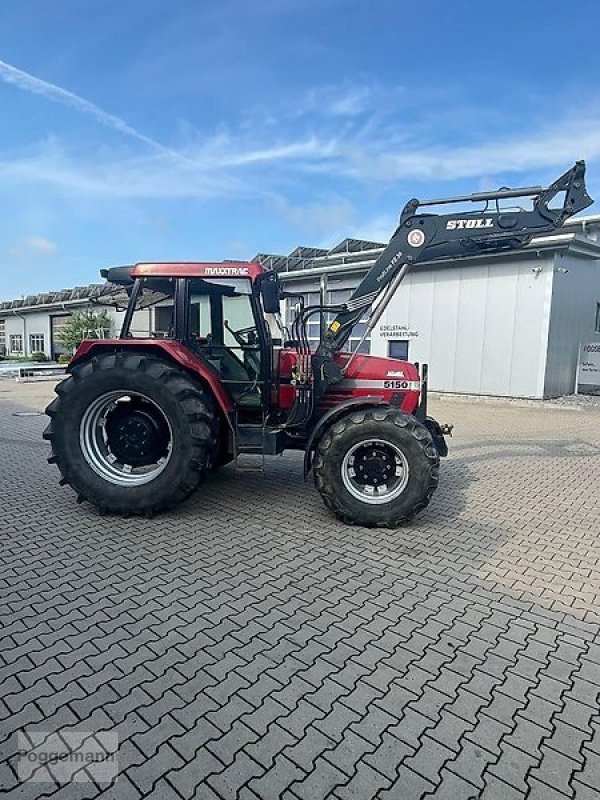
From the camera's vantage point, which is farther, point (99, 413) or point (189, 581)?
point (99, 413)

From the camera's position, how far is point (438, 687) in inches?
103

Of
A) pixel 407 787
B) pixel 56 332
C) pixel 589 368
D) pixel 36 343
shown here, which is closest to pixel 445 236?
pixel 407 787

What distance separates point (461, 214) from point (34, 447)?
23.9 ft

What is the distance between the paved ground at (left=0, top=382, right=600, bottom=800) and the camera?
83.0 inches

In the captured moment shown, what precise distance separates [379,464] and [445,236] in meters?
2.41

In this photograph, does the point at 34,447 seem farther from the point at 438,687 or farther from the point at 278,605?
the point at 438,687

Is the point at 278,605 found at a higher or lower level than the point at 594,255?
lower

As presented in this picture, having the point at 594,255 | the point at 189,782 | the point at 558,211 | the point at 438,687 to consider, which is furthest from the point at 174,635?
the point at 594,255

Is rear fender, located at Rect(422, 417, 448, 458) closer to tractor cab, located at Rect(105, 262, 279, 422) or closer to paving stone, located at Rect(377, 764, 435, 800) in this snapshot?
tractor cab, located at Rect(105, 262, 279, 422)

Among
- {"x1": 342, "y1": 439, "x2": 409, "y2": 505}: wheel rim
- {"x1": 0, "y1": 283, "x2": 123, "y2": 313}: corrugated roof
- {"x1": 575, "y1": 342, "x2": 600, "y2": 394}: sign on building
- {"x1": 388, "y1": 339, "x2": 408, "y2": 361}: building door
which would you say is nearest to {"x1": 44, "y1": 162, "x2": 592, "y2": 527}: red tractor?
{"x1": 342, "y1": 439, "x2": 409, "y2": 505}: wheel rim

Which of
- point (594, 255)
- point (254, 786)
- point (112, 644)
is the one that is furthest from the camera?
point (594, 255)

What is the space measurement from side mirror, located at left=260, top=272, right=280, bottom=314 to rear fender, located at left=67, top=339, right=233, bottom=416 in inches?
33.8

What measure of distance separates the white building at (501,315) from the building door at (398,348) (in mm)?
32

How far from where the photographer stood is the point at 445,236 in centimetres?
519
